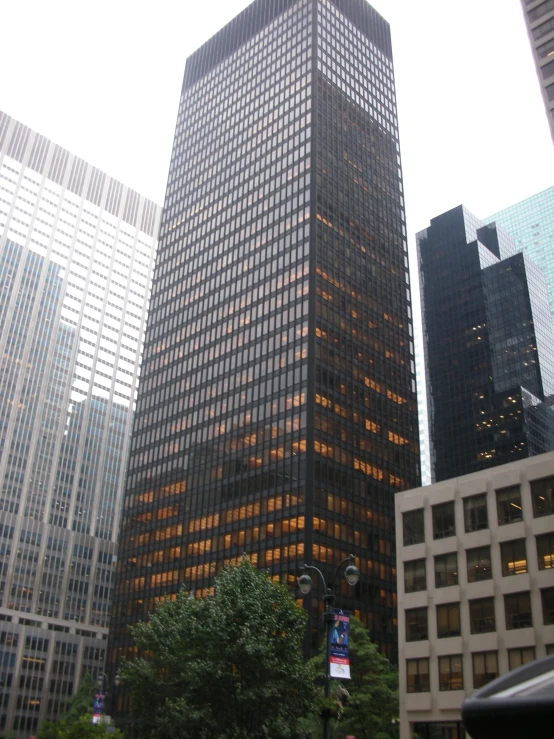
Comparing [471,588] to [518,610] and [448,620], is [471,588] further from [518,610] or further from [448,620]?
[518,610]

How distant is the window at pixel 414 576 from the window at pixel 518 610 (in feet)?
24.9

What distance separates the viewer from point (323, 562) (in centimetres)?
9794

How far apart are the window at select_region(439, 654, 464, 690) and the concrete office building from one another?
45719mm

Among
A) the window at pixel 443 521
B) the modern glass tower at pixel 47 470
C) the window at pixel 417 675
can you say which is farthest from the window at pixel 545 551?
the modern glass tower at pixel 47 470

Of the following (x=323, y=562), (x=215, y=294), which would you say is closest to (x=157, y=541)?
(x=323, y=562)

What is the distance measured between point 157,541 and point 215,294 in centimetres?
4398

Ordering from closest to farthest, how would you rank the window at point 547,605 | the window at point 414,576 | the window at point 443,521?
1. the window at point 547,605
2. the window at point 443,521
3. the window at point 414,576

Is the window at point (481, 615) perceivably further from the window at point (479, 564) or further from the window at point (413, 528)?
the window at point (413, 528)

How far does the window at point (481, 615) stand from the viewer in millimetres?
53812

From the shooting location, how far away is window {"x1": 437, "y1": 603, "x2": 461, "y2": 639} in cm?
5591

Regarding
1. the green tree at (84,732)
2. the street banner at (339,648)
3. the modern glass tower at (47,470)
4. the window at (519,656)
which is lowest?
the green tree at (84,732)

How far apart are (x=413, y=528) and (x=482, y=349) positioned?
119058 millimetres

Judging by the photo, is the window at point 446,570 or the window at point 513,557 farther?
the window at point 446,570

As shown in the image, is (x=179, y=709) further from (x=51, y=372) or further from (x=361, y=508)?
(x=51, y=372)
